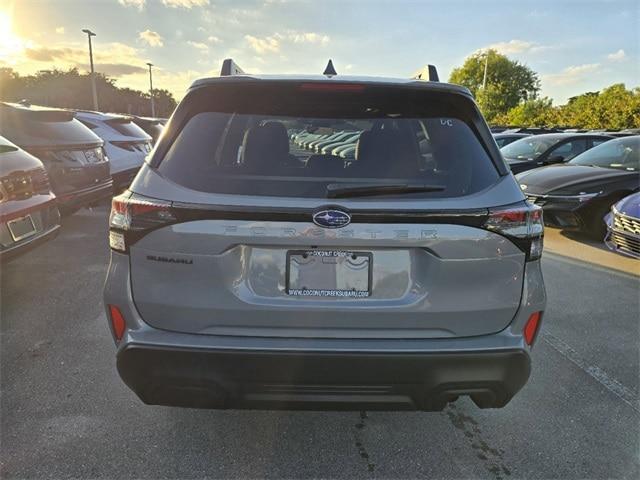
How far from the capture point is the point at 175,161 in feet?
6.40

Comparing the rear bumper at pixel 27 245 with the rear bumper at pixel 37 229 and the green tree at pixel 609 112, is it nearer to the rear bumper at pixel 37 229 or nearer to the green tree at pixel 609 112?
the rear bumper at pixel 37 229

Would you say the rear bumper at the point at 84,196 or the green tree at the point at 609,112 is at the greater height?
the green tree at the point at 609,112

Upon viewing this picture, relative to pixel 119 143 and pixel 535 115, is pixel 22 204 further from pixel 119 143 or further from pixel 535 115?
pixel 535 115

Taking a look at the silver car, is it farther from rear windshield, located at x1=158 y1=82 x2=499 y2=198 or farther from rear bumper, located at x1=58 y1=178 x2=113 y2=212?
rear bumper, located at x1=58 y1=178 x2=113 y2=212

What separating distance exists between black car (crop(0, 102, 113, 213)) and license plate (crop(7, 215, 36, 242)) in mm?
1594

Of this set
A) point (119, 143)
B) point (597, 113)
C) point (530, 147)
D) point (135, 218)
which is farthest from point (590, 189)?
point (597, 113)

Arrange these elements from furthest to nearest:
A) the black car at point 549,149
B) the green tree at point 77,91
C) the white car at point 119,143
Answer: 1. the green tree at point 77,91
2. the black car at point 549,149
3. the white car at point 119,143

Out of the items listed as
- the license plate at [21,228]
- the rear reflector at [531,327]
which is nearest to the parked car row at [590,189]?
the rear reflector at [531,327]

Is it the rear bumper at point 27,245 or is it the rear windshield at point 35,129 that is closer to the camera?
the rear bumper at point 27,245

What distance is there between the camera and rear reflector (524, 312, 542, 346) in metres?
2.00

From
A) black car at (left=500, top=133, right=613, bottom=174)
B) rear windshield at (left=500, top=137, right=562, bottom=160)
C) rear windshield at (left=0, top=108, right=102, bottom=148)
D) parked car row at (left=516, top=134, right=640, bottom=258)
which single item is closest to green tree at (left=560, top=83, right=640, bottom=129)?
black car at (left=500, top=133, right=613, bottom=174)


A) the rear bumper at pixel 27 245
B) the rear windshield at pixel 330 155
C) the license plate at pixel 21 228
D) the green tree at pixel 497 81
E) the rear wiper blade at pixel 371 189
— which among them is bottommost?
the rear bumper at pixel 27 245

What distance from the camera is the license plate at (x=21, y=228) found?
3857 mm

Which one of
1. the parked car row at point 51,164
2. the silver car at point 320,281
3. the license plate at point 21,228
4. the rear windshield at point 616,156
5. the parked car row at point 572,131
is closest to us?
the silver car at point 320,281
